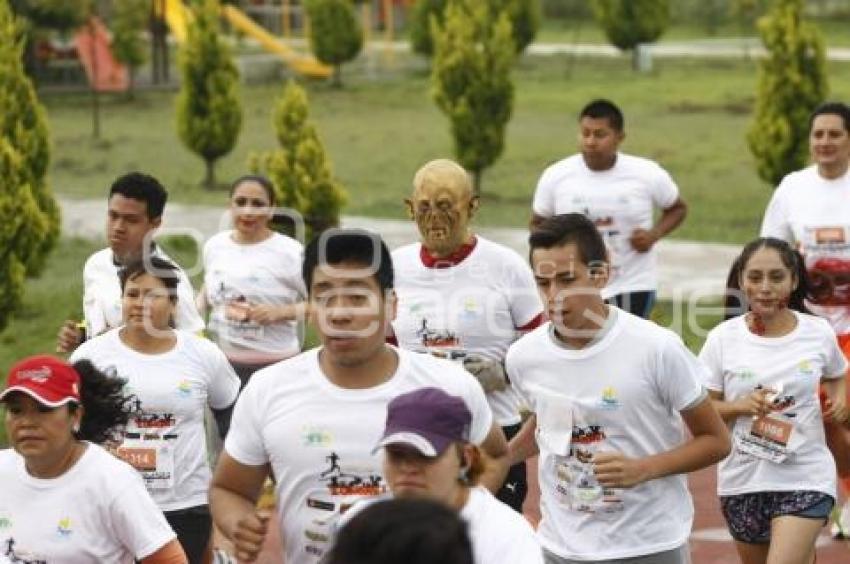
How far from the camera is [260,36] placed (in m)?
42.7

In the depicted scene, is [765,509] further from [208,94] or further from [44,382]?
[208,94]

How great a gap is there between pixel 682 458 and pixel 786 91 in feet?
51.8

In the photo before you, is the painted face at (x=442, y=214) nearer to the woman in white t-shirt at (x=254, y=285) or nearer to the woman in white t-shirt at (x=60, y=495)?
the woman in white t-shirt at (x=60, y=495)

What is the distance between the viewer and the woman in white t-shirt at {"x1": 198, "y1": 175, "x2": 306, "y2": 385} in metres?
10.8

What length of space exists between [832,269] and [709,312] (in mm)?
6178

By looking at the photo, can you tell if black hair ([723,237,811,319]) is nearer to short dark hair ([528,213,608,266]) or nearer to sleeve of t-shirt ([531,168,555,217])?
short dark hair ([528,213,608,266])

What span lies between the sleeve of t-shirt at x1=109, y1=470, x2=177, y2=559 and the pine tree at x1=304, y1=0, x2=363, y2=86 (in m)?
32.6

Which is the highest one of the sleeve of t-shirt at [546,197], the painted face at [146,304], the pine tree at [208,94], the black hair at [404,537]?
the black hair at [404,537]

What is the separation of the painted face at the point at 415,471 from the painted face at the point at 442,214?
3489 millimetres

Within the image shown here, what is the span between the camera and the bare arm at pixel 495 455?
5.80 meters

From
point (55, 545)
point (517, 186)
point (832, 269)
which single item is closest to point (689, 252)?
point (517, 186)

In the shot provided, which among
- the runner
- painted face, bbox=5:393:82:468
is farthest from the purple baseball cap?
the runner

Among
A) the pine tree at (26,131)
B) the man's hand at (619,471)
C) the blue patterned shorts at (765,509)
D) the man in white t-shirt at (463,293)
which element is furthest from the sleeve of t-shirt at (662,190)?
the pine tree at (26,131)

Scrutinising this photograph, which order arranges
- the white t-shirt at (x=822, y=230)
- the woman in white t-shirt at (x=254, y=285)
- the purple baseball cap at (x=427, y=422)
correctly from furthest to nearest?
the woman in white t-shirt at (x=254, y=285) → the white t-shirt at (x=822, y=230) → the purple baseball cap at (x=427, y=422)
